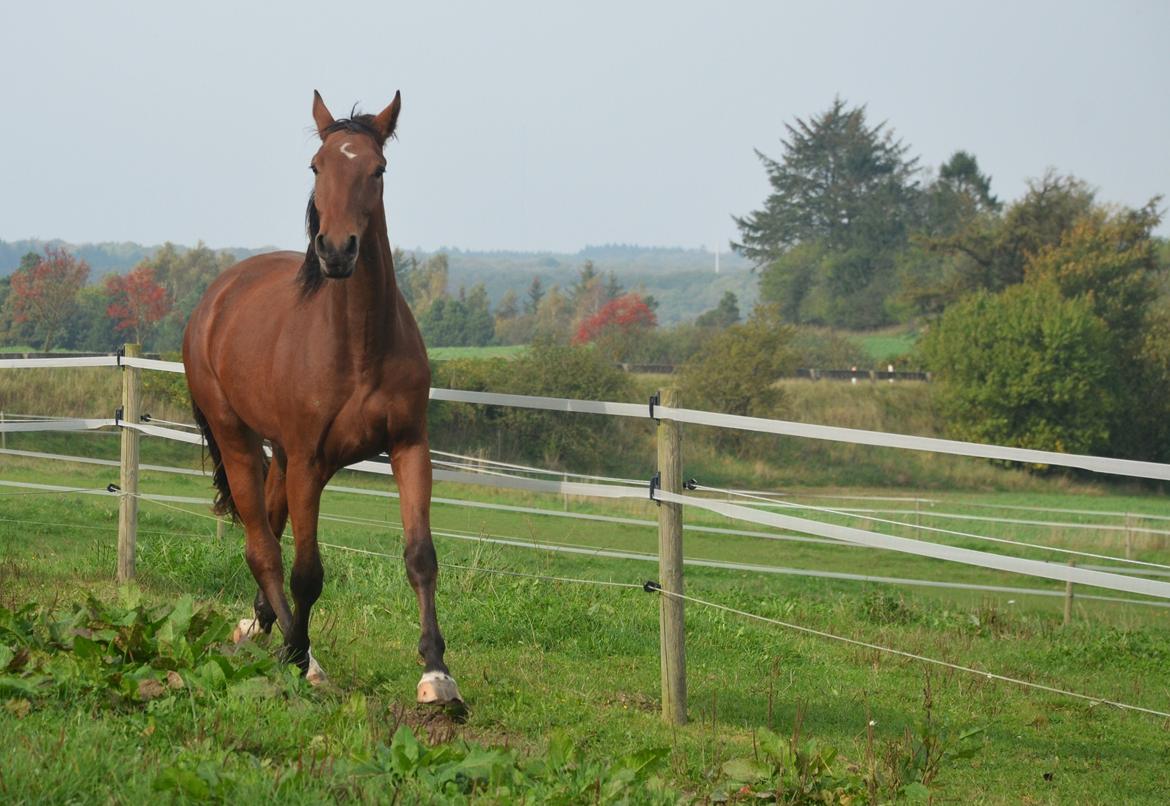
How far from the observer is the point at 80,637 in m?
4.37

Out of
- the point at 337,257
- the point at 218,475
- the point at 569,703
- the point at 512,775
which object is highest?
the point at 337,257

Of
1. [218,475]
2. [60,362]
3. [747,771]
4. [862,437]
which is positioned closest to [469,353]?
[60,362]

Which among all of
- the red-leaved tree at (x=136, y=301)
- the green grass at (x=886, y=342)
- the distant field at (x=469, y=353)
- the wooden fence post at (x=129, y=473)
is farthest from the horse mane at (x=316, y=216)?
the green grass at (x=886, y=342)

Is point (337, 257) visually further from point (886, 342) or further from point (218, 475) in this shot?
point (886, 342)

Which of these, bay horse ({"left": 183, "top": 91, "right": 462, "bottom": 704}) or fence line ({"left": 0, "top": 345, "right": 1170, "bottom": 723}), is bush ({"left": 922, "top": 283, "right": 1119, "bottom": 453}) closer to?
fence line ({"left": 0, "top": 345, "right": 1170, "bottom": 723})

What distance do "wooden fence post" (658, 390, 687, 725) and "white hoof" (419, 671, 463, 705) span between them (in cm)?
112

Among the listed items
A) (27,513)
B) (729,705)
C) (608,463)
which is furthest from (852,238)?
(729,705)

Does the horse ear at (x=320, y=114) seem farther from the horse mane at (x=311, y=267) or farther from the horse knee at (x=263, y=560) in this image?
the horse knee at (x=263, y=560)

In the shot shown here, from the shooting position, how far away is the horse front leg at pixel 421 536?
16.7 ft

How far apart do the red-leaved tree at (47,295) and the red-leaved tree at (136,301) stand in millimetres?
1226

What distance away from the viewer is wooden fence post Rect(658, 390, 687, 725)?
561cm

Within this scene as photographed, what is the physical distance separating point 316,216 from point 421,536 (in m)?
1.58

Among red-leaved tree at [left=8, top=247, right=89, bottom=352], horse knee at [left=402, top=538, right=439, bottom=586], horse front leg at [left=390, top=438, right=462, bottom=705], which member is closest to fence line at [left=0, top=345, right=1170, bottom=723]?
horse front leg at [left=390, top=438, right=462, bottom=705]

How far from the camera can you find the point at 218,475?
24.2 ft
